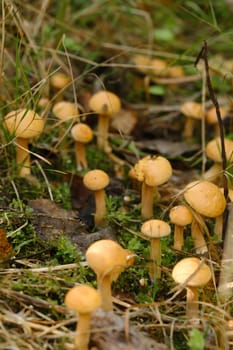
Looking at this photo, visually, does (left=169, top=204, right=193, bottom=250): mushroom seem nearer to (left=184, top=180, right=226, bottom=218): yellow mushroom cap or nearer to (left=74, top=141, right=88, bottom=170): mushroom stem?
(left=184, top=180, right=226, bottom=218): yellow mushroom cap

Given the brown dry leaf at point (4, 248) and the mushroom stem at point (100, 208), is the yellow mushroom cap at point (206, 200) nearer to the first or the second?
the mushroom stem at point (100, 208)

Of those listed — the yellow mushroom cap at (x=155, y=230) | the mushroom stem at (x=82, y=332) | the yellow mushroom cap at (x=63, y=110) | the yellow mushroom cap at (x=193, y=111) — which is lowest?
the mushroom stem at (x=82, y=332)

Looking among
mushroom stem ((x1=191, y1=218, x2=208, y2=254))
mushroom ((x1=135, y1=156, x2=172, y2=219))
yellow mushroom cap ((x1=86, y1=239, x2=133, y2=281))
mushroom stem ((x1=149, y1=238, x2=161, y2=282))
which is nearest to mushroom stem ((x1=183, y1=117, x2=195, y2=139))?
mushroom ((x1=135, y1=156, x2=172, y2=219))

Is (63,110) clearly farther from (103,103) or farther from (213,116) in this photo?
(213,116)

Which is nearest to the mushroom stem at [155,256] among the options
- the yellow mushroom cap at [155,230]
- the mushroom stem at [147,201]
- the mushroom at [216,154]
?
the yellow mushroom cap at [155,230]

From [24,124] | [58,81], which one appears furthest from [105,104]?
[24,124]
